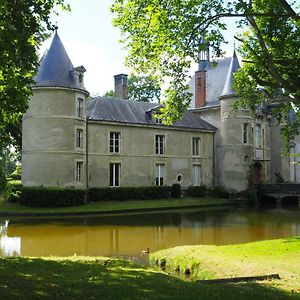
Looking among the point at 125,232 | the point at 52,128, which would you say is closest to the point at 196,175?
the point at 52,128

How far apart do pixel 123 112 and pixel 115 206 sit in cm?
929

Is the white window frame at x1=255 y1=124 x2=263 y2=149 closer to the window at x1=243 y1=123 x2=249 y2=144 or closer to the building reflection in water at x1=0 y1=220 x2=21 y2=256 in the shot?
the window at x1=243 y1=123 x2=249 y2=144

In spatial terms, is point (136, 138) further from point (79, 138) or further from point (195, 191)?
point (195, 191)

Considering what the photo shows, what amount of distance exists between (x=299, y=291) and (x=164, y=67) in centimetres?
802

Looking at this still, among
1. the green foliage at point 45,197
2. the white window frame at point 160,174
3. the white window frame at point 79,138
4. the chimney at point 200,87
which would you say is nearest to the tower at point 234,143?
the chimney at point 200,87

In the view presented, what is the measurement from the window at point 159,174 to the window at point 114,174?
149 inches

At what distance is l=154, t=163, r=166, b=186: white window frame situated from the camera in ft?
119

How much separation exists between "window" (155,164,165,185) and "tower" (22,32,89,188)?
7.72 meters

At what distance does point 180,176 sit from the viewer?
124 ft

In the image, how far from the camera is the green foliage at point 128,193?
31.0 m

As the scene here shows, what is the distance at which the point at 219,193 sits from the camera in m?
38.2

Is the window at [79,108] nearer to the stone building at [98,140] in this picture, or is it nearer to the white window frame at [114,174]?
the stone building at [98,140]

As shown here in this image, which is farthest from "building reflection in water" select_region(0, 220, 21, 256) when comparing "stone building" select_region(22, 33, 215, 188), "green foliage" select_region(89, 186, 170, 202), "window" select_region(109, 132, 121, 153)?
"window" select_region(109, 132, 121, 153)

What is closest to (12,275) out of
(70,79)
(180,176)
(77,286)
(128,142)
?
(77,286)
